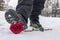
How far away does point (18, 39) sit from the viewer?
1062 mm

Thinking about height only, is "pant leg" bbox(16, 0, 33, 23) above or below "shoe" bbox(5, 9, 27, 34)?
above

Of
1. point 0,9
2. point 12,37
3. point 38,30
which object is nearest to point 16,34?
point 12,37

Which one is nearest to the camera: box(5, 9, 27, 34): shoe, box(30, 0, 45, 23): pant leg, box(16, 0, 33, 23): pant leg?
box(5, 9, 27, 34): shoe

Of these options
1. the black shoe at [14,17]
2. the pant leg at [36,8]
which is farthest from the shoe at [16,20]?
the pant leg at [36,8]

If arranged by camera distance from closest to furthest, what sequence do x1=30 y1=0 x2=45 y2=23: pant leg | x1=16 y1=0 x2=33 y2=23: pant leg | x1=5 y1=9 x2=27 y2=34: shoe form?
1. x1=5 y1=9 x2=27 y2=34: shoe
2. x1=16 y1=0 x2=33 y2=23: pant leg
3. x1=30 y1=0 x2=45 y2=23: pant leg

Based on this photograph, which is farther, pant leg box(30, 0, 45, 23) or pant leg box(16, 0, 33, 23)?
pant leg box(30, 0, 45, 23)

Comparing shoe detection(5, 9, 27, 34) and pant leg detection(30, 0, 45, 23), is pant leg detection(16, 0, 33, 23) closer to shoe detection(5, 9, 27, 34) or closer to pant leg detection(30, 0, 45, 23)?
shoe detection(5, 9, 27, 34)

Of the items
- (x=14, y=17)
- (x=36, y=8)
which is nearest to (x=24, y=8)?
(x=14, y=17)

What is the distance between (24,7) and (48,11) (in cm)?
226

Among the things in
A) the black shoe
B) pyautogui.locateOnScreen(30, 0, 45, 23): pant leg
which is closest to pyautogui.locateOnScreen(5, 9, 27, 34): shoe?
the black shoe

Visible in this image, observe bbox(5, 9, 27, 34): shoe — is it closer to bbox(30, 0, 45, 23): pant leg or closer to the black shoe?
the black shoe

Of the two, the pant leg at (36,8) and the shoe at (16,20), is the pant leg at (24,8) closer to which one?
the shoe at (16,20)

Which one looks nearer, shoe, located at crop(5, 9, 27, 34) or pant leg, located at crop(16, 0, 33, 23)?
shoe, located at crop(5, 9, 27, 34)

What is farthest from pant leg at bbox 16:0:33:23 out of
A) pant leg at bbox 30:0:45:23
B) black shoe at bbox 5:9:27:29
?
pant leg at bbox 30:0:45:23
